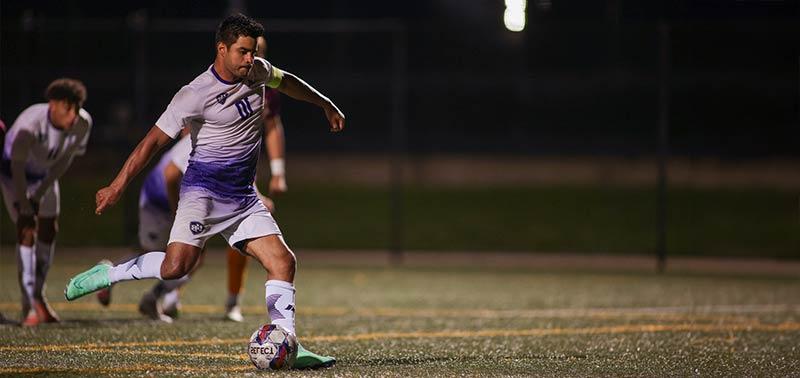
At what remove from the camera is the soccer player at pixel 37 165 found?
942cm

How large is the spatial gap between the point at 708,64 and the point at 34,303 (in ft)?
102

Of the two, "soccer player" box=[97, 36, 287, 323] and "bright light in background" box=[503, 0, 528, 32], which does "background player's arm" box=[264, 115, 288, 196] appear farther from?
"bright light in background" box=[503, 0, 528, 32]

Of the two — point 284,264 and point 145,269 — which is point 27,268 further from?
point 284,264

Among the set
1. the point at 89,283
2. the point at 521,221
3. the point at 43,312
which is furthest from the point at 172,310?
the point at 521,221

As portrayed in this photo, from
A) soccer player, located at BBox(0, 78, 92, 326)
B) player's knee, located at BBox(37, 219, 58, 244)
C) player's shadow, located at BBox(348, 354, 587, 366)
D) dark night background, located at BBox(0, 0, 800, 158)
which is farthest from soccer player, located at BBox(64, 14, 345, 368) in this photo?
dark night background, located at BBox(0, 0, 800, 158)

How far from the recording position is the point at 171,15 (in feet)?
107

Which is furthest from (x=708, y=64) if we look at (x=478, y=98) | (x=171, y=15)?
(x=171, y=15)

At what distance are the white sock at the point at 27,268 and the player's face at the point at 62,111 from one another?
989 mm

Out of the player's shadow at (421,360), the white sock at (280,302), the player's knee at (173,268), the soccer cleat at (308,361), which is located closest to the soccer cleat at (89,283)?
the player's knee at (173,268)

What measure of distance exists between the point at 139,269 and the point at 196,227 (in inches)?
16.8

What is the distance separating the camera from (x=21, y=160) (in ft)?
30.7

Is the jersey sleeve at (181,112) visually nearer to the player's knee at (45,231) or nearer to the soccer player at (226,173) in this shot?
the soccer player at (226,173)

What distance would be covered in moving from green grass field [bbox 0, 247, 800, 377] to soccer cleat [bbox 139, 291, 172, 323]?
167 mm

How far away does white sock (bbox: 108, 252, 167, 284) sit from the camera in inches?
294
